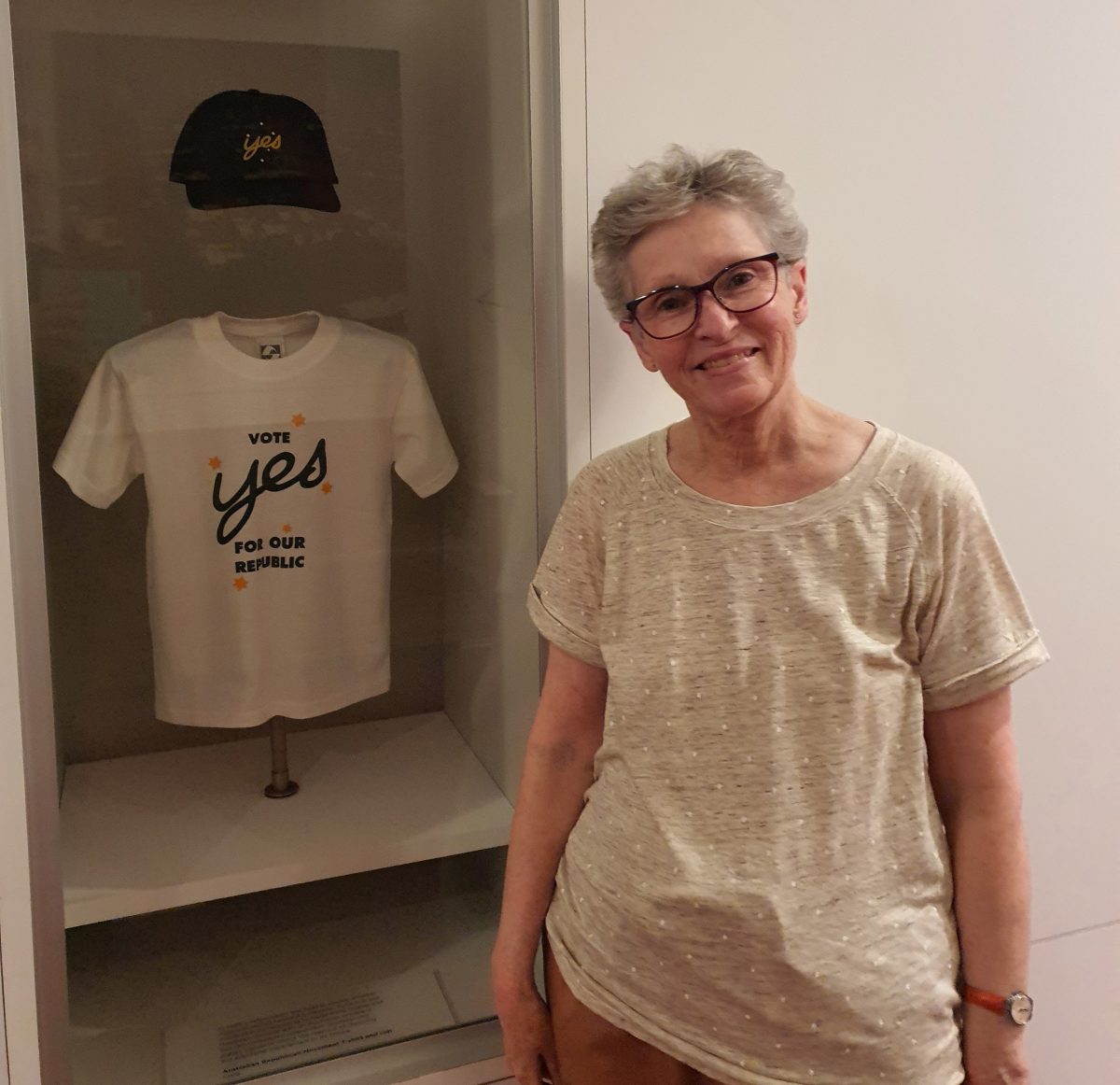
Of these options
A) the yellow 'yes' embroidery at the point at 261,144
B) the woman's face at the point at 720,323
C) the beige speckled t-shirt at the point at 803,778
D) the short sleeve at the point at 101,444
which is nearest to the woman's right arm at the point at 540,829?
the beige speckled t-shirt at the point at 803,778

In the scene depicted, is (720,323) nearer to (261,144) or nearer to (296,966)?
(261,144)

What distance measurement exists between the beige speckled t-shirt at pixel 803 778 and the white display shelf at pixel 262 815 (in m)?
0.46

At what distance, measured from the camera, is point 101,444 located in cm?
131

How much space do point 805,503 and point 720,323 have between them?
A: 20 centimetres

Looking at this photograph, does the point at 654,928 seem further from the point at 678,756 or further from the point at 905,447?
the point at 905,447

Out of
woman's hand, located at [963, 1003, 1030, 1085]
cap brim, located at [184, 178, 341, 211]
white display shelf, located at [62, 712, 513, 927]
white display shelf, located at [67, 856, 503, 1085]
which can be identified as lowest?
white display shelf, located at [67, 856, 503, 1085]

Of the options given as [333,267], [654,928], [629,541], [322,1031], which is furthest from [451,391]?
[322,1031]

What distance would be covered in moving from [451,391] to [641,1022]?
2.66 feet

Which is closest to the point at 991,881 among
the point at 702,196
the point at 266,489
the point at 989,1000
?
the point at 989,1000

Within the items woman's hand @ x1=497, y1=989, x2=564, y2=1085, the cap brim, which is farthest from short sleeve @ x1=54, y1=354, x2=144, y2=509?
woman's hand @ x1=497, y1=989, x2=564, y2=1085

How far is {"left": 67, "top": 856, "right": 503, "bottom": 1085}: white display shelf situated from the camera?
1.38 m

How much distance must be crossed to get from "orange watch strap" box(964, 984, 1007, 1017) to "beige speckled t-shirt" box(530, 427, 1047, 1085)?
0.11ft

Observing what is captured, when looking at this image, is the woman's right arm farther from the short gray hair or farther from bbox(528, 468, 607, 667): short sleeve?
the short gray hair

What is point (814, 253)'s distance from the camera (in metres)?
1.52
